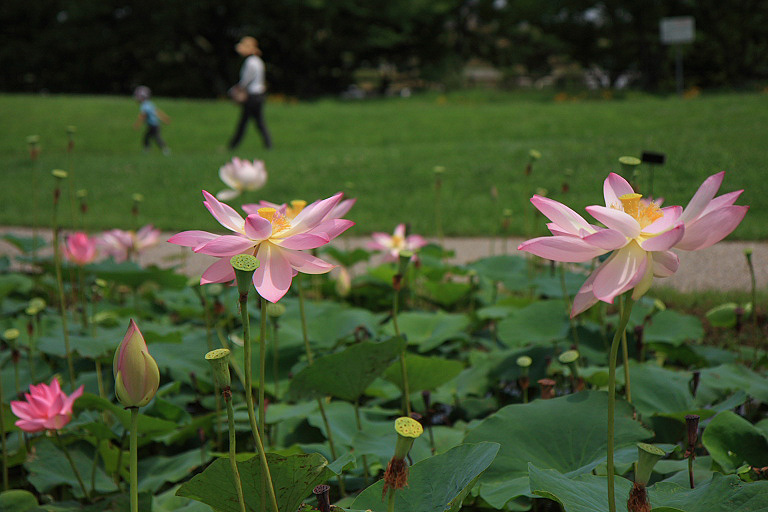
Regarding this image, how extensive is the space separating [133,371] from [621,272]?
45cm

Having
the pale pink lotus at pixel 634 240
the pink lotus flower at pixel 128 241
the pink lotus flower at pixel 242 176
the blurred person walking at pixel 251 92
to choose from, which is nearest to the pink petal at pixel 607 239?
the pale pink lotus at pixel 634 240

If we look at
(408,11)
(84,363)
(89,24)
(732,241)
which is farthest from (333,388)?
(89,24)

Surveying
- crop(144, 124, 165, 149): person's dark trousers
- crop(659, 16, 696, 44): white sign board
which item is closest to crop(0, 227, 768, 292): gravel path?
crop(144, 124, 165, 149): person's dark trousers

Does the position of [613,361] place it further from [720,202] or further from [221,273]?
[221,273]

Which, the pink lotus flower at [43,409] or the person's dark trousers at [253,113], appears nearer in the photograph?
the pink lotus flower at [43,409]

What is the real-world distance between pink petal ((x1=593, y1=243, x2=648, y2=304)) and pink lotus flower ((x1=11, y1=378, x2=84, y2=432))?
0.90 metres

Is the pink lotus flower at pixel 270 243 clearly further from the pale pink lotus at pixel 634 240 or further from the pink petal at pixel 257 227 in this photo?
the pale pink lotus at pixel 634 240

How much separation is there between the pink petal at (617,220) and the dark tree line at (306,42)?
49.9ft

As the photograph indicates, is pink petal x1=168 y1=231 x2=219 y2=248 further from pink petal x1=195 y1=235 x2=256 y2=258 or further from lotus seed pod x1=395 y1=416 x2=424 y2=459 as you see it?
lotus seed pod x1=395 y1=416 x2=424 y2=459

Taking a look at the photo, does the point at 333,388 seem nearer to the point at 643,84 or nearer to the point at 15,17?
the point at 643,84

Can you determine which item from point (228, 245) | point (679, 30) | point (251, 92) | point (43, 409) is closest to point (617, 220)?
point (228, 245)

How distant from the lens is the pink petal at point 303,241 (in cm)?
73

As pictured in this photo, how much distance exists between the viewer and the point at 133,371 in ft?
2.22

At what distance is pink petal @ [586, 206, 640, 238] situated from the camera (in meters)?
0.65
